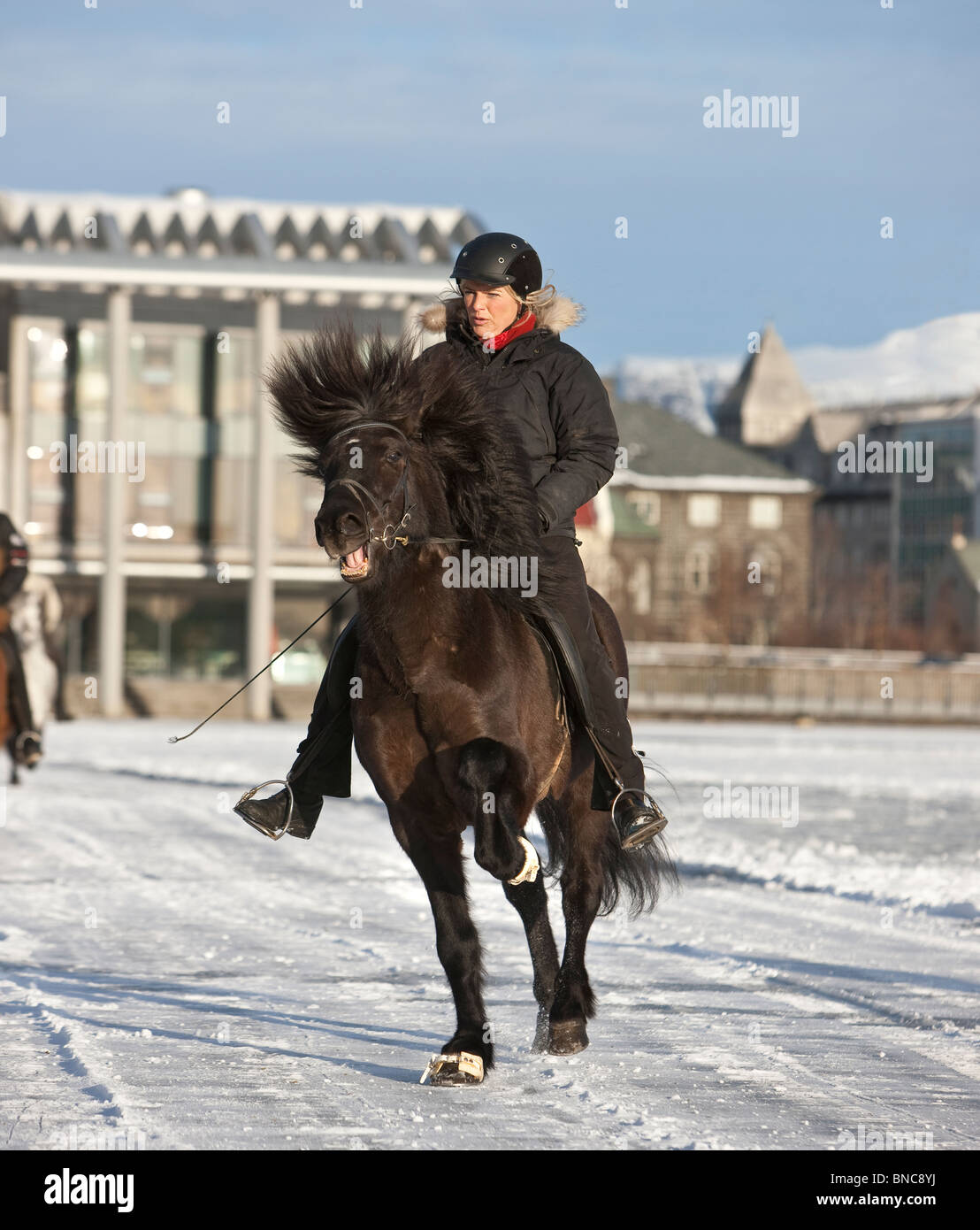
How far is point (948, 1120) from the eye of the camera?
221 inches

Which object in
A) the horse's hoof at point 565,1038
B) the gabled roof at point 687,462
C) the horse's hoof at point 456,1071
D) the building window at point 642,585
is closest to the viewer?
the horse's hoof at point 456,1071

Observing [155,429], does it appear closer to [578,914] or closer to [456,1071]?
[578,914]

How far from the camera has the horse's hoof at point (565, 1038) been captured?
6672 mm

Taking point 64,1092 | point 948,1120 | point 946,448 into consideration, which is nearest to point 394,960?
point 64,1092

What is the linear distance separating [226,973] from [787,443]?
111 metres

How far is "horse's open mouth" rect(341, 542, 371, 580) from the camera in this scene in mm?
5695

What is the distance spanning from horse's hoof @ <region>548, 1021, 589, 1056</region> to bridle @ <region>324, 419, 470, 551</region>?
1.76 meters

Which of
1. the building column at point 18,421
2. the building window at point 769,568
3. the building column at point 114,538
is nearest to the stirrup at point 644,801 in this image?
the building column at point 114,538

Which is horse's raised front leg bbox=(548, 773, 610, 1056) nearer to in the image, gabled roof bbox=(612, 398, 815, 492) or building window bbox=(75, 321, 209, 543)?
building window bbox=(75, 321, 209, 543)

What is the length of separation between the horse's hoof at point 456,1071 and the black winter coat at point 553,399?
1859mm

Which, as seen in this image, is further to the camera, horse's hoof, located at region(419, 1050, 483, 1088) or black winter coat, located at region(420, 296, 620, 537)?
black winter coat, located at region(420, 296, 620, 537)

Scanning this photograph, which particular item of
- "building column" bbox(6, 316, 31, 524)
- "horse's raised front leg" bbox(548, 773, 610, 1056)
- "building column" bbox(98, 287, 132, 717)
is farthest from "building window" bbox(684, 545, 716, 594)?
"horse's raised front leg" bbox(548, 773, 610, 1056)

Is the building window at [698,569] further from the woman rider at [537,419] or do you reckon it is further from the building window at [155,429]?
the woman rider at [537,419]
